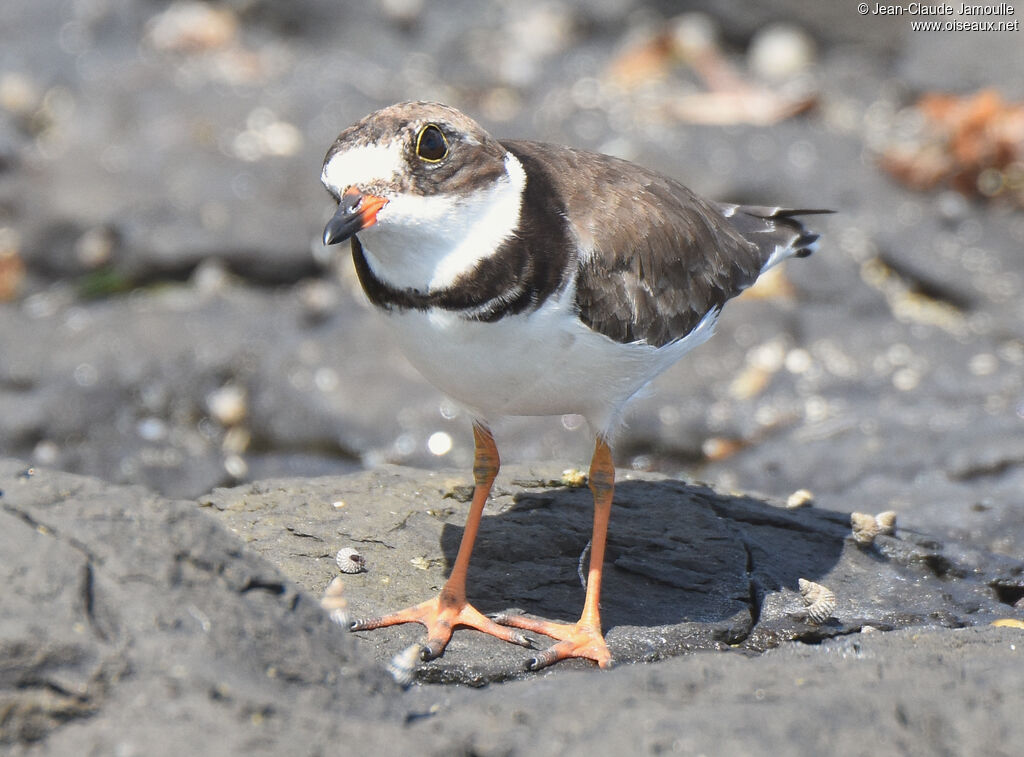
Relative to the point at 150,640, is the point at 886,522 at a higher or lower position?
lower

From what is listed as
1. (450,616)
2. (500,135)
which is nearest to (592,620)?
(450,616)

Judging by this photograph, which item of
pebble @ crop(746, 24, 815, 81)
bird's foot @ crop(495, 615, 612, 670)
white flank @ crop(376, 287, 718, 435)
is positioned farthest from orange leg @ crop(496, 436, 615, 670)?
pebble @ crop(746, 24, 815, 81)

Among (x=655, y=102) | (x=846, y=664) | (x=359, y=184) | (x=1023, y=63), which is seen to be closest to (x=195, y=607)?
(x=359, y=184)

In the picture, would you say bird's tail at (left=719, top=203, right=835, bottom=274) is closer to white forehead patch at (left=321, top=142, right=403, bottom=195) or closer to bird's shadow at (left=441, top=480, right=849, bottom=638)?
bird's shadow at (left=441, top=480, right=849, bottom=638)

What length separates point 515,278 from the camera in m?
4.26

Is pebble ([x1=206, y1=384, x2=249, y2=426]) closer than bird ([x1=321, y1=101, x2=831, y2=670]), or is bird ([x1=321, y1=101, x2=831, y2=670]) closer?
bird ([x1=321, y1=101, x2=831, y2=670])

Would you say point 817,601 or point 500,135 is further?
point 500,135

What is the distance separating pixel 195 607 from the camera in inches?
123

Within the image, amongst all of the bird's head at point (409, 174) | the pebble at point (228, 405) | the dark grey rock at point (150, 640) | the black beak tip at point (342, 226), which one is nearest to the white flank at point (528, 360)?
the bird's head at point (409, 174)

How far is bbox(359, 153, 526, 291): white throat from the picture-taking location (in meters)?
4.15

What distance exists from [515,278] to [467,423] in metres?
4.14

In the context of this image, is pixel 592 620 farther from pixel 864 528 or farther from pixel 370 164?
pixel 370 164

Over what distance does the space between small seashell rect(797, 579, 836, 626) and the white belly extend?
1.10m

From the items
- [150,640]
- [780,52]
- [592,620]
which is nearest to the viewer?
[150,640]
